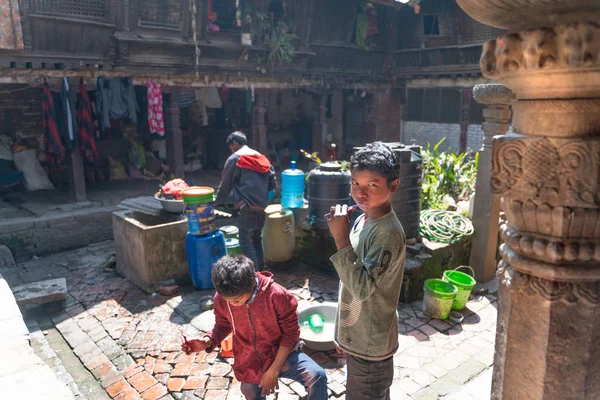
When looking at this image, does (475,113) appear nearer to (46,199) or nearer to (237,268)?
(46,199)

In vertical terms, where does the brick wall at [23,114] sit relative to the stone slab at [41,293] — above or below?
above

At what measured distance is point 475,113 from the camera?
15.1 meters

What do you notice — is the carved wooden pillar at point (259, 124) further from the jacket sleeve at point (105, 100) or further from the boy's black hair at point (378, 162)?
the boy's black hair at point (378, 162)

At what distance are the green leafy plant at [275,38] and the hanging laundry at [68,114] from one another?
18.7ft

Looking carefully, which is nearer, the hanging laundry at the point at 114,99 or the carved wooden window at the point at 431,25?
the hanging laundry at the point at 114,99

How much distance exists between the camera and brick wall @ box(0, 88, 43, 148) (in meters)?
11.0

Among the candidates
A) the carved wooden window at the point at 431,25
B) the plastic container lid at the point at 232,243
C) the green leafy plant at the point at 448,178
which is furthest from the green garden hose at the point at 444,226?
the carved wooden window at the point at 431,25

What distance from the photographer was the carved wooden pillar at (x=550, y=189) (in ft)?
4.67

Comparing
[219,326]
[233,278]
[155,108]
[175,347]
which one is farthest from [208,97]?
[233,278]

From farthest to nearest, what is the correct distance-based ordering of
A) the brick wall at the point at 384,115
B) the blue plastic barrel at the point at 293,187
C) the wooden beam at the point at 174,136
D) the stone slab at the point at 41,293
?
the brick wall at the point at 384,115, the wooden beam at the point at 174,136, the blue plastic barrel at the point at 293,187, the stone slab at the point at 41,293

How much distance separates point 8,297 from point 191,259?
2161 millimetres

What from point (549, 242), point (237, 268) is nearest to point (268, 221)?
point (237, 268)

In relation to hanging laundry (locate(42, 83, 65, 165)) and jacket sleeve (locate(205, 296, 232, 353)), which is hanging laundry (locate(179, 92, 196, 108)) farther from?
jacket sleeve (locate(205, 296, 232, 353))

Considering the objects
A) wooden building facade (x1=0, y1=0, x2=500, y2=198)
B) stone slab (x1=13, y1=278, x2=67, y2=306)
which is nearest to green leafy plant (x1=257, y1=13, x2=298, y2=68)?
wooden building facade (x1=0, y1=0, x2=500, y2=198)
